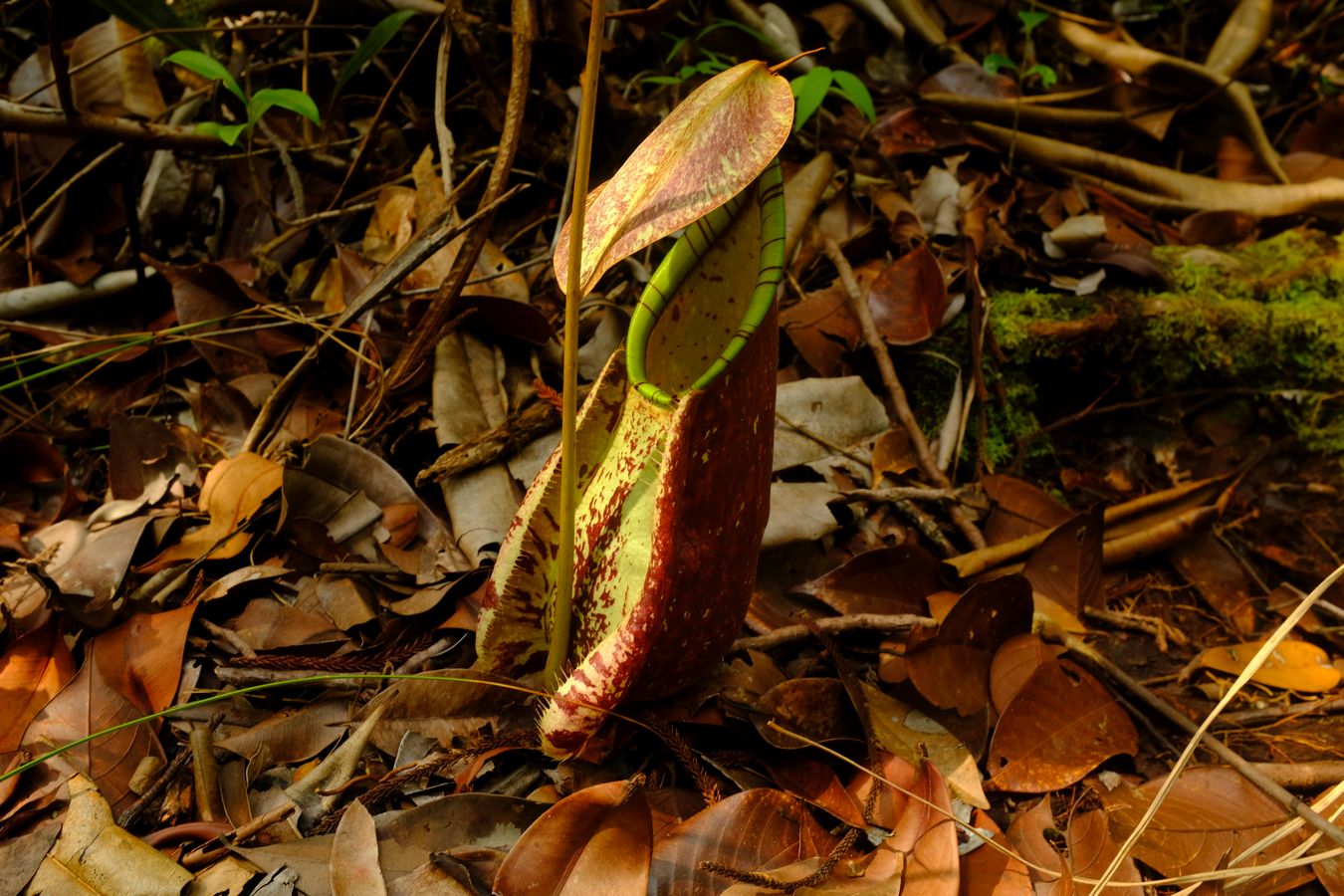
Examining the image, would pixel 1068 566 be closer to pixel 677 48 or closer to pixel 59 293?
pixel 677 48

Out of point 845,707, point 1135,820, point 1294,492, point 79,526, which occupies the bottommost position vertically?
point 1294,492

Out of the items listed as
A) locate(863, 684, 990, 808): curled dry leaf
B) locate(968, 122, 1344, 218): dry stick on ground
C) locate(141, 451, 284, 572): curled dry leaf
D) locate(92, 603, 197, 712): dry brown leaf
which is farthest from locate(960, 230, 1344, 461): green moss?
locate(92, 603, 197, 712): dry brown leaf

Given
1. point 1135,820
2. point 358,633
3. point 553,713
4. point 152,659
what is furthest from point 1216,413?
point 152,659

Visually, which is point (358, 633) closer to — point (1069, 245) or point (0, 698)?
point (0, 698)

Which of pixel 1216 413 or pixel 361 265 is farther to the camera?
pixel 1216 413

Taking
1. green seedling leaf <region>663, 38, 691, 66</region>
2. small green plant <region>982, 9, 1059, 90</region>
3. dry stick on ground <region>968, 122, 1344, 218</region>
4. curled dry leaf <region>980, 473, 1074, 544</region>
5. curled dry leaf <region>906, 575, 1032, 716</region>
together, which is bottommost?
curled dry leaf <region>980, 473, 1074, 544</region>

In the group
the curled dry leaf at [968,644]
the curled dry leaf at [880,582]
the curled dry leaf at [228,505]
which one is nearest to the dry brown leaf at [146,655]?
the curled dry leaf at [228,505]

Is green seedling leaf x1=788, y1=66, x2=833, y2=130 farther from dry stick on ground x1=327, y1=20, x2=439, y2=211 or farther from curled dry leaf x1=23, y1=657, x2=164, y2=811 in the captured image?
curled dry leaf x1=23, y1=657, x2=164, y2=811
